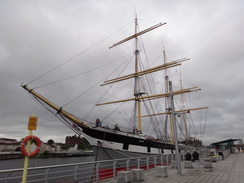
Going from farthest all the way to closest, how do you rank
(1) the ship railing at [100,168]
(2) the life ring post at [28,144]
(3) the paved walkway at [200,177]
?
(3) the paved walkway at [200,177]
(1) the ship railing at [100,168]
(2) the life ring post at [28,144]

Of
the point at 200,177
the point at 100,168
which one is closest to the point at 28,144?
the point at 200,177

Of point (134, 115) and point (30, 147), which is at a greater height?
point (134, 115)

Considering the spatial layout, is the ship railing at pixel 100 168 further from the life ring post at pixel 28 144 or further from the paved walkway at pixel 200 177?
the paved walkway at pixel 200 177

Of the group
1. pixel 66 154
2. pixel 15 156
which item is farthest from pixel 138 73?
pixel 66 154

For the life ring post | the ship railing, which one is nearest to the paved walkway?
the ship railing

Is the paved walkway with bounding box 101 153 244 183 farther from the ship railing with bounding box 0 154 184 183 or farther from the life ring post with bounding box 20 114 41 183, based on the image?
the life ring post with bounding box 20 114 41 183

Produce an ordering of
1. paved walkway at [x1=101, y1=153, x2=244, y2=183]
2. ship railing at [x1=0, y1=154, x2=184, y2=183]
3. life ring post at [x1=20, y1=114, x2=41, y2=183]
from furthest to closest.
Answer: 1. paved walkway at [x1=101, y1=153, x2=244, y2=183]
2. ship railing at [x1=0, y1=154, x2=184, y2=183]
3. life ring post at [x1=20, y1=114, x2=41, y2=183]

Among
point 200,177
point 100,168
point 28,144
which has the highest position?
point 28,144

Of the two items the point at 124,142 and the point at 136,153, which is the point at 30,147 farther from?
the point at 136,153

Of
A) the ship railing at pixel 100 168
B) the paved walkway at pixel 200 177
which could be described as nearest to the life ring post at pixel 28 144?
the ship railing at pixel 100 168

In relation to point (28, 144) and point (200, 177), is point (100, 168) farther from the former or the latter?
point (28, 144)

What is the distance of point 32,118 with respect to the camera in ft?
14.8

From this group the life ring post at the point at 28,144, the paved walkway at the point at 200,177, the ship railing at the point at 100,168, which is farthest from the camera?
the paved walkway at the point at 200,177

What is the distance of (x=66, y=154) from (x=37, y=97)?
8038cm
